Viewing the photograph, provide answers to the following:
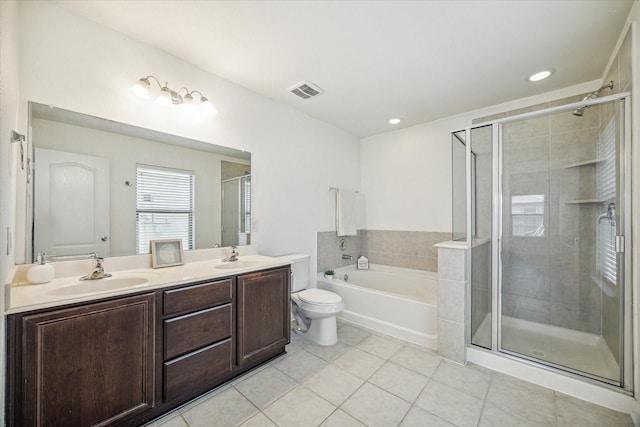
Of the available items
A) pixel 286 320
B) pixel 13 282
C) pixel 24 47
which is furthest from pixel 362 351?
pixel 24 47

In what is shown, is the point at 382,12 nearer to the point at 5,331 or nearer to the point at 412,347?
the point at 5,331

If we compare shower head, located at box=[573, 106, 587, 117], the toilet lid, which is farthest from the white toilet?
shower head, located at box=[573, 106, 587, 117]

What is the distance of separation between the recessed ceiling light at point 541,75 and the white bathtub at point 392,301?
7.29ft

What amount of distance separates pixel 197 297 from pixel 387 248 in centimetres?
274

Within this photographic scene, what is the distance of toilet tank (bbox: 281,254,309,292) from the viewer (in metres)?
2.71

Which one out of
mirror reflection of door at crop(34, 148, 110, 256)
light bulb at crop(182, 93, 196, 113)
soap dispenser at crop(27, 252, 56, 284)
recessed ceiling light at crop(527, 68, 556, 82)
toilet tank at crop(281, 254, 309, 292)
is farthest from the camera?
toilet tank at crop(281, 254, 309, 292)

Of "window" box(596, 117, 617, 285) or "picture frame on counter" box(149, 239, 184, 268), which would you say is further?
"picture frame on counter" box(149, 239, 184, 268)

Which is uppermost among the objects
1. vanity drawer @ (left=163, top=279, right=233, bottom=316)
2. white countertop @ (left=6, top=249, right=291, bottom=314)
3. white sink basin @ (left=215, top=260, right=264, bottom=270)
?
white countertop @ (left=6, top=249, right=291, bottom=314)

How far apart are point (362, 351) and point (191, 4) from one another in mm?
2853

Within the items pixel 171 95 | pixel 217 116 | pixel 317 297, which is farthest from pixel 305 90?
pixel 317 297

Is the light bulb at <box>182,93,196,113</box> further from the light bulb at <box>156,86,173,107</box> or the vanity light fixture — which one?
the light bulb at <box>156,86,173,107</box>

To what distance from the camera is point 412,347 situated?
94.3 inches

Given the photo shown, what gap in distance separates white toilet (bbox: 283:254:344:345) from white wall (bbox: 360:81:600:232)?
64.8 inches

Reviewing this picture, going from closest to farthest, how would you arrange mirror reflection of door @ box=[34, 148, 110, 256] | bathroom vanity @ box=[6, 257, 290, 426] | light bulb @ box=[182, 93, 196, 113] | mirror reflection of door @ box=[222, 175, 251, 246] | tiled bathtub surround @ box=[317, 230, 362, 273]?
1. bathroom vanity @ box=[6, 257, 290, 426]
2. mirror reflection of door @ box=[34, 148, 110, 256]
3. light bulb @ box=[182, 93, 196, 113]
4. mirror reflection of door @ box=[222, 175, 251, 246]
5. tiled bathtub surround @ box=[317, 230, 362, 273]
